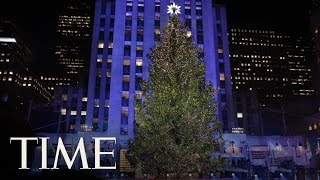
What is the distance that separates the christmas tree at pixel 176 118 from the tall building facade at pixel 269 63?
137m

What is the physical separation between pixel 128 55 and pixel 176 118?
45.0m

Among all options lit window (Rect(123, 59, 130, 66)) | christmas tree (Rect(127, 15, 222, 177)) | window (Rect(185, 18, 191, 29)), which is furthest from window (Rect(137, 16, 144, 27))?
christmas tree (Rect(127, 15, 222, 177))

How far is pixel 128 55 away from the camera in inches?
2435

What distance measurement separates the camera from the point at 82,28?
619 feet

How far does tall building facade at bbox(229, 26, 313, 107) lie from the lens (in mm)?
158750

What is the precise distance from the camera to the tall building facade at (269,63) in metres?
159

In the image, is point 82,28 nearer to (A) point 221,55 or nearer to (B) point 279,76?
(B) point 279,76

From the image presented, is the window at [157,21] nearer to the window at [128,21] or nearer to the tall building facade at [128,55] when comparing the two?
the tall building facade at [128,55]

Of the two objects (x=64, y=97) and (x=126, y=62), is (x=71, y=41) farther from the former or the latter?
(x=126, y=62)

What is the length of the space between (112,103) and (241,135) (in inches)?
970

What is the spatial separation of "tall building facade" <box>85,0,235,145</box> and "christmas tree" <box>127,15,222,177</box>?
35.2 meters

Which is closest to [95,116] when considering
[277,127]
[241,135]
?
[241,135]

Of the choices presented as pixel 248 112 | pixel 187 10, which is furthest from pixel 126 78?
pixel 248 112

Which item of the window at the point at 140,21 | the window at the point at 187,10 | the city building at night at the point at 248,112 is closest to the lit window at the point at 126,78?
the window at the point at 140,21
